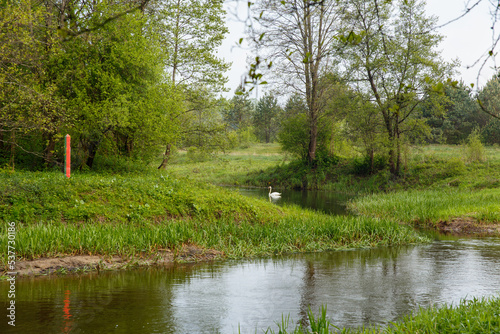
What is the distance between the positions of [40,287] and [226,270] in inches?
160

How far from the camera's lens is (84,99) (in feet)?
62.2

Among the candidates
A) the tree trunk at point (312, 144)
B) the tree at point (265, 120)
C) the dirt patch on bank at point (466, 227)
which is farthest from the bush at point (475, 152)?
the tree at point (265, 120)

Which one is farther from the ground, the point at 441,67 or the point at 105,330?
the point at 441,67

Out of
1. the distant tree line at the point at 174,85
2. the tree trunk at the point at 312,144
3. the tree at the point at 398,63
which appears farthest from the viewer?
the tree trunk at the point at 312,144

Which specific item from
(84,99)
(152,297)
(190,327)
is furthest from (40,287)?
(84,99)

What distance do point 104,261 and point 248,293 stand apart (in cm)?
383

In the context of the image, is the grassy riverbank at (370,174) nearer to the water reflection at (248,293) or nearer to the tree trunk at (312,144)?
the tree trunk at (312,144)

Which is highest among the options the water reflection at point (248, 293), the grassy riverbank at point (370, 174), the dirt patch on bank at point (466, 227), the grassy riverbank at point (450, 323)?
the grassy riverbank at point (370, 174)

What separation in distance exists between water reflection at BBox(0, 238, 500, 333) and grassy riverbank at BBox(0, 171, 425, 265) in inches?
41.5

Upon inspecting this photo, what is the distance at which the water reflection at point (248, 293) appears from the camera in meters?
7.14

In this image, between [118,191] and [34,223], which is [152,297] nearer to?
[34,223]

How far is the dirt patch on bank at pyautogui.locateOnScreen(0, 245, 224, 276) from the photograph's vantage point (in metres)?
9.81

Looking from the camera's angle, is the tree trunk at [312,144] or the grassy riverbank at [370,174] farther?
the tree trunk at [312,144]

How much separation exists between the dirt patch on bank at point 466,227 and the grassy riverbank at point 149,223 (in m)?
2.67
